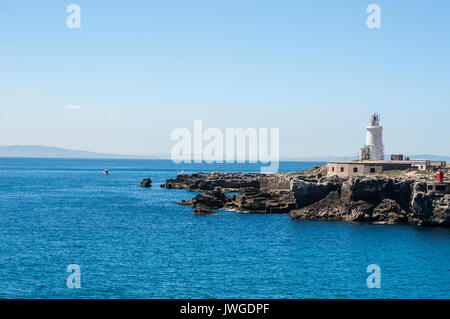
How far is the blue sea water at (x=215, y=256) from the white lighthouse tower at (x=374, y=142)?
104 feet

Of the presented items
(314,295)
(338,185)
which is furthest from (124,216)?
(314,295)

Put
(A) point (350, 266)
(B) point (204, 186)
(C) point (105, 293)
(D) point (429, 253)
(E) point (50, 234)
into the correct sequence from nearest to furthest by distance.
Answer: (C) point (105, 293), (A) point (350, 266), (D) point (429, 253), (E) point (50, 234), (B) point (204, 186)

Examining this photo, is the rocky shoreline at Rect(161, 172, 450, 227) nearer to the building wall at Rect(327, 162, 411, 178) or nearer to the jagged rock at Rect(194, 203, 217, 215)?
the jagged rock at Rect(194, 203, 217, 215)

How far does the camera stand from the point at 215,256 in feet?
148

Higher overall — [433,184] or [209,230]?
[433,184]

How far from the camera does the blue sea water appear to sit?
34.7 m

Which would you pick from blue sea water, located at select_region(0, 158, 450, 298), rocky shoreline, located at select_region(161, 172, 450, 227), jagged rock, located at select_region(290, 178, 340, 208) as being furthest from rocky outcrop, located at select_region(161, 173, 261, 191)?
blue sea water, located at select_region(0, 158, 450, 298)

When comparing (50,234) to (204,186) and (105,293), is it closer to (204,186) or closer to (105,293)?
(105,293)

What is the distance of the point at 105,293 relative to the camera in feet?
109

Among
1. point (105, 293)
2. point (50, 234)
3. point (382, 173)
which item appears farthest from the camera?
point (382, 173)

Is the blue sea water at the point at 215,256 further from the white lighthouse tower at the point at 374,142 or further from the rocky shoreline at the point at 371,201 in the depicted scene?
the white lighthouse tower at the point at 374,142

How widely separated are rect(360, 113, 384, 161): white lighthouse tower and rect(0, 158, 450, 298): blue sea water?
3167 cm

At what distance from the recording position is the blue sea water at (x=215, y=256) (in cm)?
3472

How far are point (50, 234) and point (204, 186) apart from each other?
6986 cm
